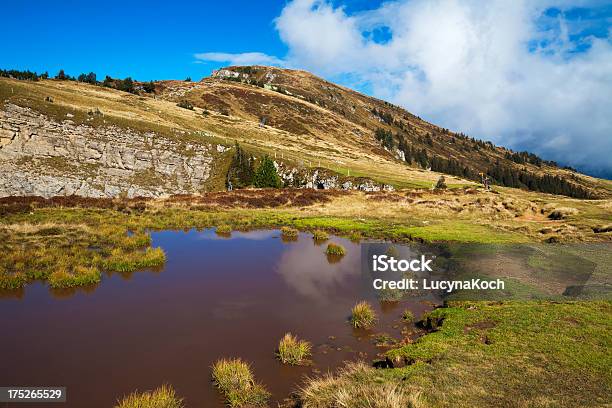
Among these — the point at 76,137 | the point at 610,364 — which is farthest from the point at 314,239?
the point at 76,137

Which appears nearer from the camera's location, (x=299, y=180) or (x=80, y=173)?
(x=80, y=173)

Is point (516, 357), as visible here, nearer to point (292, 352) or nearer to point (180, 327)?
point (292, 352)

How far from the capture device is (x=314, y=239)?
3475 cm

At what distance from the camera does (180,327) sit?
15.2m

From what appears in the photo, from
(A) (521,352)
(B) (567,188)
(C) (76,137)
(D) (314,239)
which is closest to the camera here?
(A) (521,352)

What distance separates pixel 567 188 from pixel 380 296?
216919 mm

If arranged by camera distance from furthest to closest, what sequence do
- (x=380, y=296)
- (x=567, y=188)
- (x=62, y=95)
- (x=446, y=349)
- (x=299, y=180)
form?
(x=567, y=188), (x=62, y=95), (x=299, y=180), (x=380, y=296), (x=446, y=349)

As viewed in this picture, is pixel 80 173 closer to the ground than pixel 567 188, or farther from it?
closer to the ground

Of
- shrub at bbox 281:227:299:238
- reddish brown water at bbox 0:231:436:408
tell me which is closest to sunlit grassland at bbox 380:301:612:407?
reddish brown water at bbox 0:231:436:408

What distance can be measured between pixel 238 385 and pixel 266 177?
65269 mm

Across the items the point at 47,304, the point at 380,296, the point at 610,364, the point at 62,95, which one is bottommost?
the point at 47,304

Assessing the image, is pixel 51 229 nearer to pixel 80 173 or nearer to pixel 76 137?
pixel 80 173

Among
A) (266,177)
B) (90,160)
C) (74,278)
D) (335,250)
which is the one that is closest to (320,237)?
(335,250)

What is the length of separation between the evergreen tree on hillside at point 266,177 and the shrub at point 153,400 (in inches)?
2548
